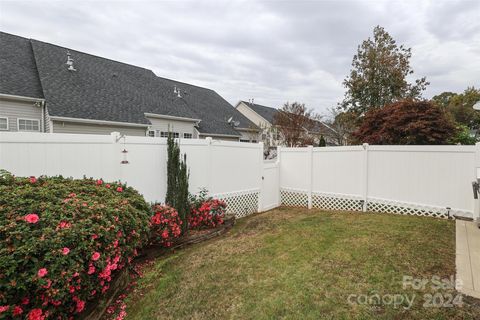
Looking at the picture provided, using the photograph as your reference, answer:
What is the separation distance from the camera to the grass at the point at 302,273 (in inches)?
109

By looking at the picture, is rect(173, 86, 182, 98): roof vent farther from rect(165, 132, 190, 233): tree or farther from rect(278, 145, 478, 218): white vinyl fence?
rect(165, 132, 190, 233): tree

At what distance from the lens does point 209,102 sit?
21.1 metres

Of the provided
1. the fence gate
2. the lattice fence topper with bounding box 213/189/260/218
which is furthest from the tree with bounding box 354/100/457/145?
the lattice fence topper with bounding box 213/189/260/218

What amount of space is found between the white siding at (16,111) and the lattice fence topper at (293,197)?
1101 centimetres

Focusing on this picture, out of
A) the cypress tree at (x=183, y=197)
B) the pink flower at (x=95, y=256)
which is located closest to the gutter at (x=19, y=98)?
the cypress tree at (x=183, y=197)

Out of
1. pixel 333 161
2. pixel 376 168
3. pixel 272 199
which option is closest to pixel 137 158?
pixel 272 199

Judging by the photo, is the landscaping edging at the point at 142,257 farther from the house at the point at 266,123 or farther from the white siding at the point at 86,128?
the house at the point at 266,123

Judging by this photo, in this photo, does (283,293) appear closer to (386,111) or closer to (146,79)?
(386,111)

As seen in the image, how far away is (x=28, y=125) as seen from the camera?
35.0 ft

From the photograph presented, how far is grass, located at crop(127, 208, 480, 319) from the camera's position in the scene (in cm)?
278

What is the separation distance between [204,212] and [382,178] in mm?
5037

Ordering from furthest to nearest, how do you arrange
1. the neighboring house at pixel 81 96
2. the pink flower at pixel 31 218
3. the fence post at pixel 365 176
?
1. the neighboring house at pixel 81 96
2. the fence post at pixel 365 176
3. the pink flower at pixel 31 218

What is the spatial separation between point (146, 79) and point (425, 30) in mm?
15300

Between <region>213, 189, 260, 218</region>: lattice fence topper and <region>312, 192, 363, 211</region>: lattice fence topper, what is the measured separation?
2.00 metres
